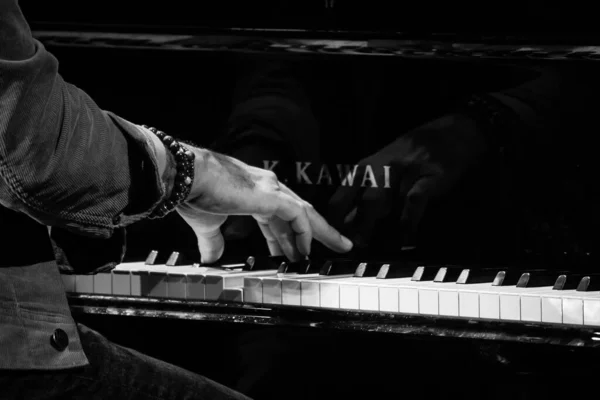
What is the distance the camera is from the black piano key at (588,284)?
171cm

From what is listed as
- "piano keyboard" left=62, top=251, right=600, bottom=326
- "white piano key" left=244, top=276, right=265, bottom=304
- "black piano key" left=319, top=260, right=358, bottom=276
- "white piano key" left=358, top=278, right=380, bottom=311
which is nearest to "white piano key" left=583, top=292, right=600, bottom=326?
"piano keyboard" left=62, top=251, right=600, bottom=326

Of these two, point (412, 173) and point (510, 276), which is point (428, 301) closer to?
point (510, 276)

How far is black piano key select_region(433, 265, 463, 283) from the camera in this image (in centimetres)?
186

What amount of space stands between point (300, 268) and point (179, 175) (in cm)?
63

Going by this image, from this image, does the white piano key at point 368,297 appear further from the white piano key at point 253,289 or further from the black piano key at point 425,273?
the white piano key at point 253,289

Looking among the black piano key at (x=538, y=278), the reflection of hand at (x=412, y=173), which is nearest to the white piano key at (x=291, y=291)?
the reflection of hand at (x=412, y=173)

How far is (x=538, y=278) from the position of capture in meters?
1.81

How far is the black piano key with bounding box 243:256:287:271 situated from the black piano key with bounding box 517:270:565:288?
1.75ft

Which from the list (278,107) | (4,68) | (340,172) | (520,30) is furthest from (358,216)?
(4,68)

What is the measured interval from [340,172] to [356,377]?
48 centimetres

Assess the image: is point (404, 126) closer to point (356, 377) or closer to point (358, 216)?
point (358, 216)

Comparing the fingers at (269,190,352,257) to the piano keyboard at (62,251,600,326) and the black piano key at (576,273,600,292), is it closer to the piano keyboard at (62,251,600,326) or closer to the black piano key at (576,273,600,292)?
the piano keyboard at (62,251,600,326)

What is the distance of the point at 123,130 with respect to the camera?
4.07 ft

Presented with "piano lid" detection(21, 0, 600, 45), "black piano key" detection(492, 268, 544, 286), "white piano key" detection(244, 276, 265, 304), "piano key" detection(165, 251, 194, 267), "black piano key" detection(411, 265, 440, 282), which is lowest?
"piano key" detection(165, 251, 194, 267)
